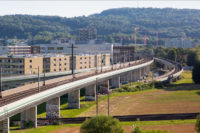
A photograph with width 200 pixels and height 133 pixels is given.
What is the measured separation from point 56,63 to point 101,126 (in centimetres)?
6417

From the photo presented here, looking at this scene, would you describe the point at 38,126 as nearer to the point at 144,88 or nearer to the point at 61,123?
the point at 61,123

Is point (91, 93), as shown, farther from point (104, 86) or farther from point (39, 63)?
point (39, 63)

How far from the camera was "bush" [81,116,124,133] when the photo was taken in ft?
96.1

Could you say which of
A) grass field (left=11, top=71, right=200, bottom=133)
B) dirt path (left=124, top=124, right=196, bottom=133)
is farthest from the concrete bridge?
dirt path (left=124, top=124, right=196, bottom=133)

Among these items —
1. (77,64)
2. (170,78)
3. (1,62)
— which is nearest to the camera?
(1,62)

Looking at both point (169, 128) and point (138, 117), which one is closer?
point (169, 128)

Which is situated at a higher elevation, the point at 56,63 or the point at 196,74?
the point at 56,63

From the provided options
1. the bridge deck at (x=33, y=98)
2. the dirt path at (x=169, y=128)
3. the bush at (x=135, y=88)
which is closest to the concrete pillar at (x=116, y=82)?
the bush at (x=135, y=88)

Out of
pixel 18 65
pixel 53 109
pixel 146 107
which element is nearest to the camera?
pixel 53 109

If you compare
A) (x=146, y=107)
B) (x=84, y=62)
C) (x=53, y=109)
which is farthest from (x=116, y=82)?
(x=53, y=109)

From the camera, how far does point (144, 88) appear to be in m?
83.3

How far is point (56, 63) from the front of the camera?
91.9m

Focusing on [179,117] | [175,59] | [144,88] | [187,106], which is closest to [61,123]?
[179,117]

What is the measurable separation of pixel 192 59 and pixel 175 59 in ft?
68.9
